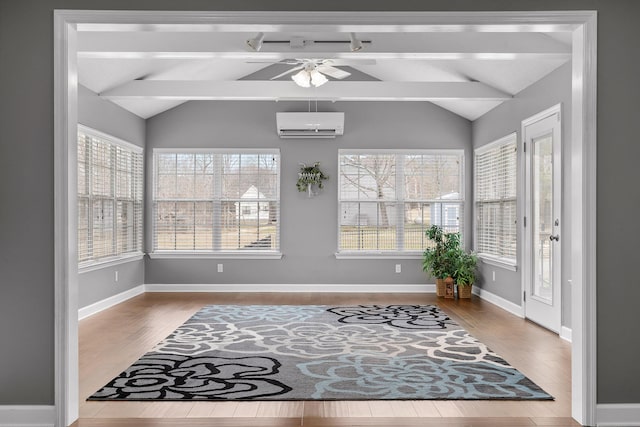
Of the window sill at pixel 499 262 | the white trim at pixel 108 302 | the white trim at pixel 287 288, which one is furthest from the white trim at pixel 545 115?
the white trim at pixel 108 302

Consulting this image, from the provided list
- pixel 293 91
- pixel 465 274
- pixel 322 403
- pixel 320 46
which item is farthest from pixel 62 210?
pixel 465 274

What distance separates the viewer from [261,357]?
446 cm

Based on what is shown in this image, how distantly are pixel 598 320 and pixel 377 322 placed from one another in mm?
3088

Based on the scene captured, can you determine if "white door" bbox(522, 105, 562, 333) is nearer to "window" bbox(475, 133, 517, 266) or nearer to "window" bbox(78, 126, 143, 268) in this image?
"window" bbox(475, 133, 517, 266)

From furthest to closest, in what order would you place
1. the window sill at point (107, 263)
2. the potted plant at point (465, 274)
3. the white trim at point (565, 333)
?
the potted plant at point (465, 274) → the window sill at point (107, 263) → the white trim at point (565, 333)

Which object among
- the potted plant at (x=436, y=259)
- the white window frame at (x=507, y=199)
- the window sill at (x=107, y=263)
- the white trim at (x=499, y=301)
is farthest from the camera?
the potted plant at (x=436, y=259)

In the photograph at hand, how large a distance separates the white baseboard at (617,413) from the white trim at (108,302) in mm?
5205

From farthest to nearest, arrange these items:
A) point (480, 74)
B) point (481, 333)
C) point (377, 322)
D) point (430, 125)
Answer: point (430, 125)
point (480, 74)
point (377, 322)
point (481, 333)

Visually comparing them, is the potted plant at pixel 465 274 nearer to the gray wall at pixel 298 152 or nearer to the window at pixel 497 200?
the window at pixel 497 200

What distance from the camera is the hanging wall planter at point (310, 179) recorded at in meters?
8.04

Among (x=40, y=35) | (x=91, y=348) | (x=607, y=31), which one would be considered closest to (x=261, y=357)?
(x=91, y=348)

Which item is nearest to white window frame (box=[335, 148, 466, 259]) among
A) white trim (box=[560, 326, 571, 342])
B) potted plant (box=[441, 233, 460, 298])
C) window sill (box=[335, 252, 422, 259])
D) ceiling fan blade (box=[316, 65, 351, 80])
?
window sill (box=[335, 252, 422, 259])

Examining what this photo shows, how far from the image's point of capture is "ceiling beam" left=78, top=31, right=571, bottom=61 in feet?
16.0

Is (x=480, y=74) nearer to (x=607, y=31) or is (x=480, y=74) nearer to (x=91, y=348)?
(x=607, y=31)
